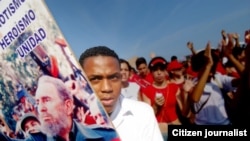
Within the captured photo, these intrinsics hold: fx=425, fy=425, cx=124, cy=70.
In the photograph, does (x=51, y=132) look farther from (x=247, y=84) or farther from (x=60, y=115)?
(x=247, y=84)

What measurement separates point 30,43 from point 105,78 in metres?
0.32

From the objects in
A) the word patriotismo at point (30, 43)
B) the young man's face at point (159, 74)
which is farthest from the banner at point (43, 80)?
the young man's face at point (159, 74)

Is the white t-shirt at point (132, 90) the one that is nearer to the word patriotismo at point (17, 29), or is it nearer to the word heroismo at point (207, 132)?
the word heroismo at point (207, 132)

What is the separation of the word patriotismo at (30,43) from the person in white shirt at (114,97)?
0.27m

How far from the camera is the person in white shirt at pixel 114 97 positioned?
144 centimetres

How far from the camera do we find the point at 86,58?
1.53 meters

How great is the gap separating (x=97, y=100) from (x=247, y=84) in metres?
2.29

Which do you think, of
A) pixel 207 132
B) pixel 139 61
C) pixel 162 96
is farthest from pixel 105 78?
pixel 162 96

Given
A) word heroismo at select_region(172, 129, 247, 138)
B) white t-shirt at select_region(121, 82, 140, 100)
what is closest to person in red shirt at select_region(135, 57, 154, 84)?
white t-shirt at select_region(121, 82, 140, 100)

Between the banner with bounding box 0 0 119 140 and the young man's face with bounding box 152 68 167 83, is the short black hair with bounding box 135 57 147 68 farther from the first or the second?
the banner with bounding box 0 0 119 140

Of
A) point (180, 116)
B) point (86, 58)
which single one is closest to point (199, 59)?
point (180, 116)

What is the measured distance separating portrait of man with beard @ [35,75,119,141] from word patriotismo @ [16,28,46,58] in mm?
89

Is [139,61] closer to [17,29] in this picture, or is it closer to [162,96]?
[162,96]

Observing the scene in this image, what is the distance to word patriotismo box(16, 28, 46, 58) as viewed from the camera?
3.98 feet
